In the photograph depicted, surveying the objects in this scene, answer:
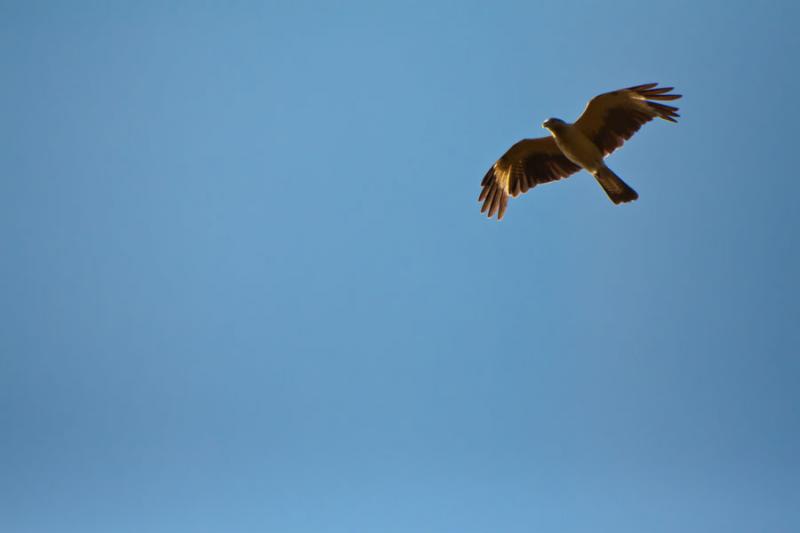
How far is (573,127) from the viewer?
14.2 m

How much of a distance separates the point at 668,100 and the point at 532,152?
308 centimetres

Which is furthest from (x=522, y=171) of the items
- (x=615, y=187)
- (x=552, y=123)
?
(x=615, y=187)

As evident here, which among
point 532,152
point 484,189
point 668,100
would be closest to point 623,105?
point 668,100

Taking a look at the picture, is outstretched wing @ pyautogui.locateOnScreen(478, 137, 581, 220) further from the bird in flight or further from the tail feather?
the tail feather

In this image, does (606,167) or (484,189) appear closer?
(606,167)

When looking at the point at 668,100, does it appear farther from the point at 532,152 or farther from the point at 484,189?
the point at 484,189

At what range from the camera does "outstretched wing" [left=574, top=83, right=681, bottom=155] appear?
536 inches

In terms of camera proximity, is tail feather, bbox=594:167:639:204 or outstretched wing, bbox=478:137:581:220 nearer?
tail feather, bbox=594:167:639:204

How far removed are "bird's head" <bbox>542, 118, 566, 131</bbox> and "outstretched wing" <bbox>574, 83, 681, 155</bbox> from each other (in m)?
0.36

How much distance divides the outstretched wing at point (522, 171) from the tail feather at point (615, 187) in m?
1.13

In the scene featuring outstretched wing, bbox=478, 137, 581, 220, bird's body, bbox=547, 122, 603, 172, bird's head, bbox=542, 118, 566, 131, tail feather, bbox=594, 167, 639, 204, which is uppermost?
outstretched wing, bbox=478, 137, 581, 220

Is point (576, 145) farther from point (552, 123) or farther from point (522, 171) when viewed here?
point (522, 171)

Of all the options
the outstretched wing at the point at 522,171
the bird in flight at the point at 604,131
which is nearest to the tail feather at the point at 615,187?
the bird in flight at the point at 604,131

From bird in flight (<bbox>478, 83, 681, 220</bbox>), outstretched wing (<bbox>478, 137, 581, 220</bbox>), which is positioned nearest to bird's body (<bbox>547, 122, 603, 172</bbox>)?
bird in flight (<bbox>478, 83, 681, 220</bbox>)
